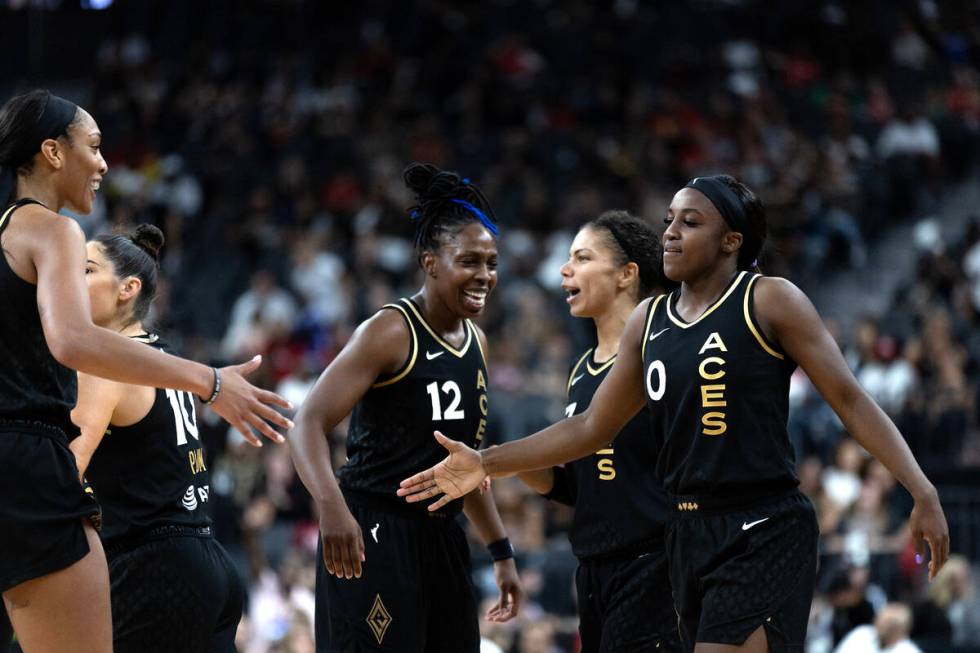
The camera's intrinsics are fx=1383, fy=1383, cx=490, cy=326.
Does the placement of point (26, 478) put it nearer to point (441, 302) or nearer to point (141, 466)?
point (141, 466)

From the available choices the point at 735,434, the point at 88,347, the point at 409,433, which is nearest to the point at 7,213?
the point at 88,347

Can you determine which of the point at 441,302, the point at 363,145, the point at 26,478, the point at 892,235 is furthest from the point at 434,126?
the point at 26,478

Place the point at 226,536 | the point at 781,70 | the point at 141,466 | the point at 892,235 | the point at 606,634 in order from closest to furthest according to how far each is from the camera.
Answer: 1. the point at 141,466
2. the point at 606,634
3. the point at 226,536
4. the point at 892,235
5. the point at 781,70

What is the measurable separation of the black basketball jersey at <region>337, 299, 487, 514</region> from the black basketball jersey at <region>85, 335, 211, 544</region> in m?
0.77

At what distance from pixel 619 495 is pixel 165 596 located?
1928 mm

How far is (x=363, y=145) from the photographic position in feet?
60.0

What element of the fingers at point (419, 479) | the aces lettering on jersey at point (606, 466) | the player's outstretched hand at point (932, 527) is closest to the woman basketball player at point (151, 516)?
the fingers at point (419, 479)

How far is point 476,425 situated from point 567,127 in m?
12.9

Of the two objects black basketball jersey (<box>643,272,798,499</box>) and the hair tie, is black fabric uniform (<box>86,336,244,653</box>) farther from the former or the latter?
black basketball jersey (<box>643,272,798,499</box>)

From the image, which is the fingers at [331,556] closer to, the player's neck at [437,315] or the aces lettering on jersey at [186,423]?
the aces lettering on jersey at [186,423]

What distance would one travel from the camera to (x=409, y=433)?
5793 millimetres

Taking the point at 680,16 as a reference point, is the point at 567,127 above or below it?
below

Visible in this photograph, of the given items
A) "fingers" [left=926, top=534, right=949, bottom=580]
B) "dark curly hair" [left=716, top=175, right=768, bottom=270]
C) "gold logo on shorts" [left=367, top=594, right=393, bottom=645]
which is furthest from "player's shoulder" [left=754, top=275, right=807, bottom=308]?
"gold logo on shorts" [left=367, top=594, right=393, bottom=645]

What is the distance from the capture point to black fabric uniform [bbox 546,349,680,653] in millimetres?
5750
